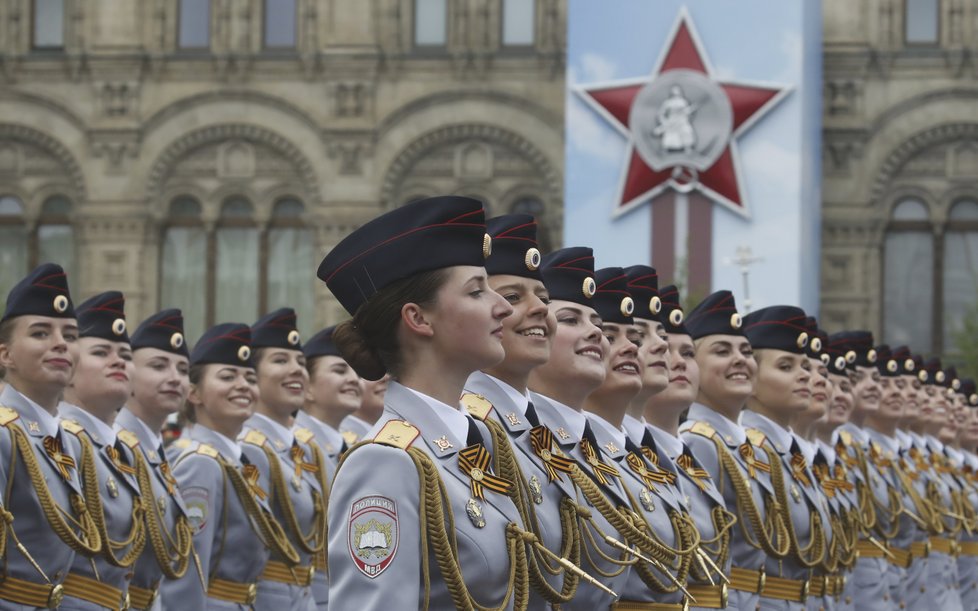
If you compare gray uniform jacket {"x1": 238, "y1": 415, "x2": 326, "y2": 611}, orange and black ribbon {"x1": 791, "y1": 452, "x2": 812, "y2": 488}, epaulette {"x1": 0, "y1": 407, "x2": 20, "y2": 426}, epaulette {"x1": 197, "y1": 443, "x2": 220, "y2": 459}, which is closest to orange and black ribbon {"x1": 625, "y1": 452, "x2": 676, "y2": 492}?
orange and black ribbon {"x1": 791, "y1": 452, "x2": 812, "y2": 488}

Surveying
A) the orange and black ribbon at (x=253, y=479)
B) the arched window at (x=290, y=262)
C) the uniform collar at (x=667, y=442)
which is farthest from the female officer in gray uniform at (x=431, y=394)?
the arched window at (x=290, y=262)

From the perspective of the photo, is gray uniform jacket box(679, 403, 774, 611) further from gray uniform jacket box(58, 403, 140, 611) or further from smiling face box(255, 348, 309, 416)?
smiling face box(255, 348, 309, 416)

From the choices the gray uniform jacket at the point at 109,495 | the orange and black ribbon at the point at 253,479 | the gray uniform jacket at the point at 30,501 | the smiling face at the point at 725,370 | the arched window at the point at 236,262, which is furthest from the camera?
the arched window at the point at 236,262

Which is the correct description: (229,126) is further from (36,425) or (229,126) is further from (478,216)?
(478,216)

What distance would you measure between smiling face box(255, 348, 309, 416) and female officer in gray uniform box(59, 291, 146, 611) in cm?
149

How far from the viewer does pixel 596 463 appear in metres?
6.24

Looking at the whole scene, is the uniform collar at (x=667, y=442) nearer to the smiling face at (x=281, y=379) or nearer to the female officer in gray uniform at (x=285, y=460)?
the female officer in gray uniform at (x=285, y=460)

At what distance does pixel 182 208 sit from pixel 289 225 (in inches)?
71.2

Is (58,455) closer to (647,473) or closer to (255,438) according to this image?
(647,473)

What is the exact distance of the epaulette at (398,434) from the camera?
185 inches

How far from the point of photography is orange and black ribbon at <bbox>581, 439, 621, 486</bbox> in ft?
20.3

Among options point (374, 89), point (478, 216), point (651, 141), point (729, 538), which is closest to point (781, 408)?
point (729, 538)

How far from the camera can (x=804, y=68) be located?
28.6 m

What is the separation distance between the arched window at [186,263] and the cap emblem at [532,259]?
2603cm
